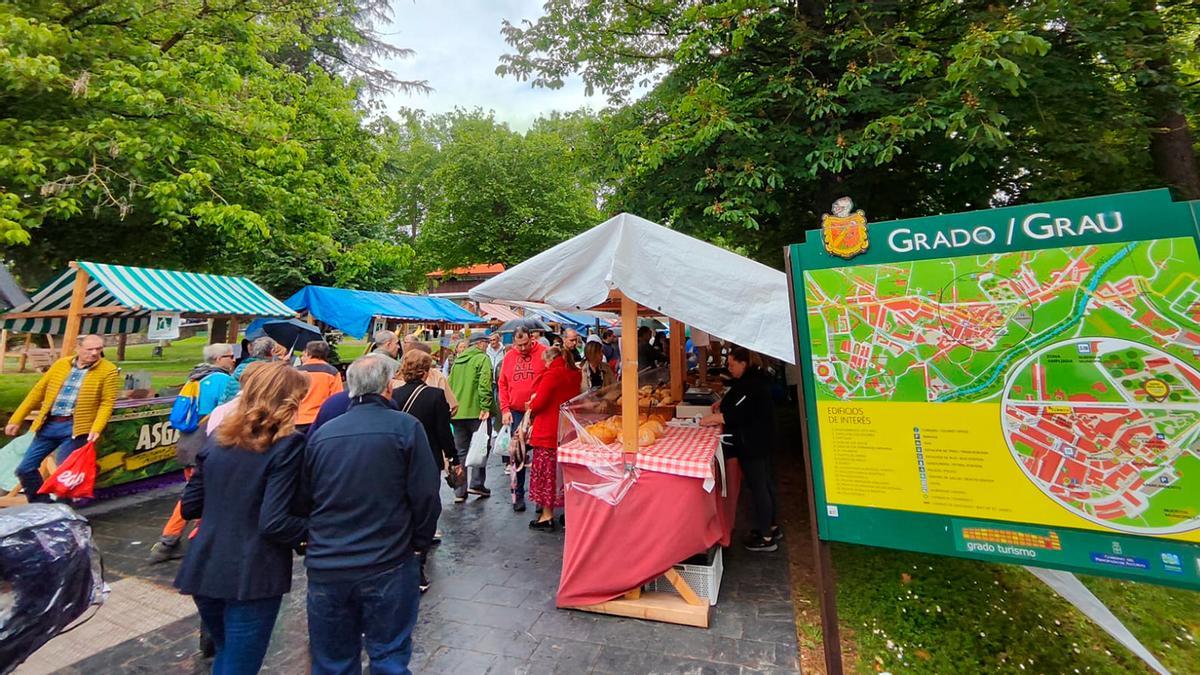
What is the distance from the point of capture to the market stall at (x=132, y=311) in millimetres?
5945

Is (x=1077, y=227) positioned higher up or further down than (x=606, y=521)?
higher up

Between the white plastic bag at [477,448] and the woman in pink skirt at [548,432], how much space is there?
1044mm

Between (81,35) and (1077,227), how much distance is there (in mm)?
11239

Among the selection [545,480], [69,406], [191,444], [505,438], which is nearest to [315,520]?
[191,444]

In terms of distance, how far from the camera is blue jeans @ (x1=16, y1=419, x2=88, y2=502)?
15.4 ft

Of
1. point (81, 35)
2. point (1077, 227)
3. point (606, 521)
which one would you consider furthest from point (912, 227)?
point (81, 35)

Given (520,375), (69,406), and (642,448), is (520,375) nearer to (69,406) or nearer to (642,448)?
(642,448)

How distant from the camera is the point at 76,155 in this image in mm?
6371

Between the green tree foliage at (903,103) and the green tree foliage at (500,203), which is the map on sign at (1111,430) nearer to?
the green tree foliage at (903,103)

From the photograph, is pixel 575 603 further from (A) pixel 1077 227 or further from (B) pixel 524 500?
(A) pixel 1077 227

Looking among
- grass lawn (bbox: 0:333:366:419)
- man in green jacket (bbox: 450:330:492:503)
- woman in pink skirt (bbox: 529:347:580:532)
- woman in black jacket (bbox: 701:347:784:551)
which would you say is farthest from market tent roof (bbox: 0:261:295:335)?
woman in black jacket (bbox: 701:347:784:551)

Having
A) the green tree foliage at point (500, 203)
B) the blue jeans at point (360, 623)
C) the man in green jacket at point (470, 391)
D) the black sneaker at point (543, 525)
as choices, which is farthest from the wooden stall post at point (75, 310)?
the green tree foliage at point (500, 203)

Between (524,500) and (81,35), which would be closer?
(524,500)

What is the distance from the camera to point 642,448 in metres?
3.94
